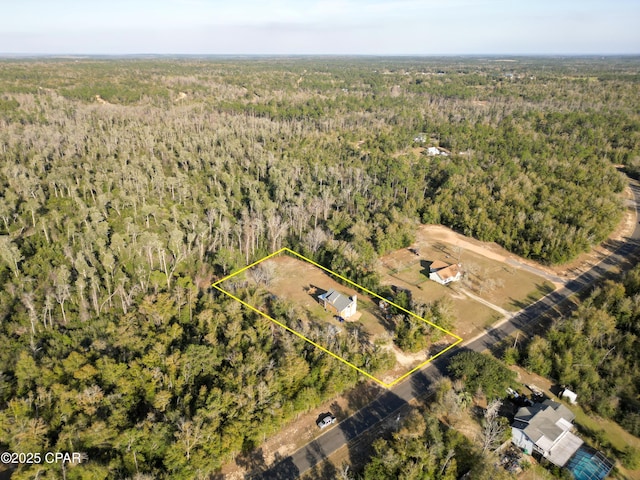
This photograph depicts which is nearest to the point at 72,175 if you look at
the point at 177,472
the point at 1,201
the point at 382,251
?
the point at 1,201

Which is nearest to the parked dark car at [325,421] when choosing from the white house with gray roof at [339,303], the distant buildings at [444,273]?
the white house with gray roof at [339,303]

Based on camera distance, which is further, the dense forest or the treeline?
the treeline

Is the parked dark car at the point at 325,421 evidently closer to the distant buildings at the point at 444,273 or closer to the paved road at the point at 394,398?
the paved road at the point at 394,398

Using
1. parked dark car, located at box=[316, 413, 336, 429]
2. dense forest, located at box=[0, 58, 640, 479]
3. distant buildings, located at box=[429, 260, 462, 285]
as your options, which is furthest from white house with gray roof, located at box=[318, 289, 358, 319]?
parked dark car, located at box=[316, 413, 336, 429]

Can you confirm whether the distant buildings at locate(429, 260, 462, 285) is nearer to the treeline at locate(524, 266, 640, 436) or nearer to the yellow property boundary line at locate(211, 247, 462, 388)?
the yellow property boundary line at locate(211, 247, 462, 388)

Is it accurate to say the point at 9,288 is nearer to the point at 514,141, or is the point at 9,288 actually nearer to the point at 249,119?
the point at 249,119

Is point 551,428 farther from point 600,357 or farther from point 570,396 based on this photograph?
point 600,357

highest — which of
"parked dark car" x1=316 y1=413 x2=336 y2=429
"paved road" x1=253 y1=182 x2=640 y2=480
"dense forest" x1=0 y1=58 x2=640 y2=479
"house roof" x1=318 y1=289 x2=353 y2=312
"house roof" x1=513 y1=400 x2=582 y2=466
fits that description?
"dense forest" x1=0 y1=58 x2=640 y2=479
